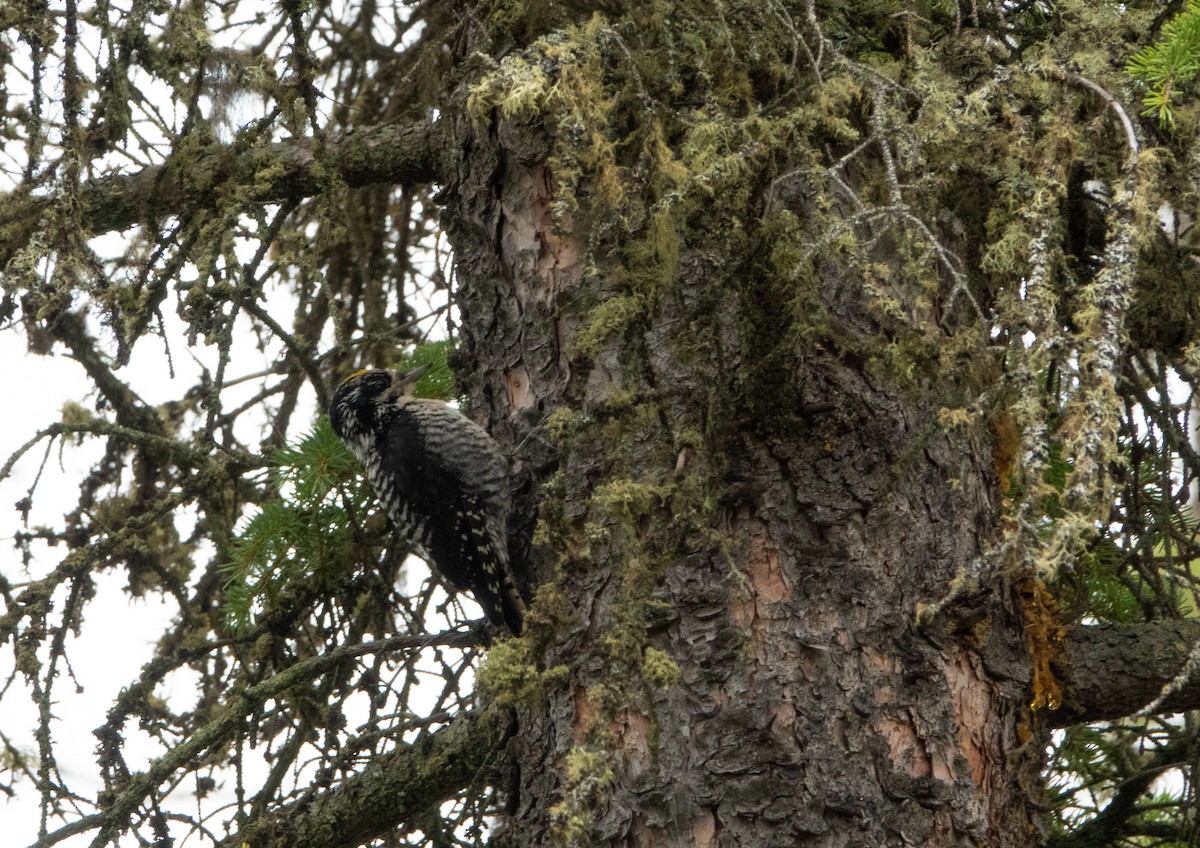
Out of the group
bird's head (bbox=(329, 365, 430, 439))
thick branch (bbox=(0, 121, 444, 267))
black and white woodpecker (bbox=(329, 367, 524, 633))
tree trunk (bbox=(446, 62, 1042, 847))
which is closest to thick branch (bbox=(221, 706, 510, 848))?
tree trunk (bbox=(446, 62, 1042, 847))

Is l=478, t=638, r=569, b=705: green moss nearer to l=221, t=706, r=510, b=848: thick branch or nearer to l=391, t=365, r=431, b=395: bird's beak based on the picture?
l=221, t=706, r=510, b=848: thick branch

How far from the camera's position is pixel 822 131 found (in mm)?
2582

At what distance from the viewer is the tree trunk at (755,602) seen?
2195mm

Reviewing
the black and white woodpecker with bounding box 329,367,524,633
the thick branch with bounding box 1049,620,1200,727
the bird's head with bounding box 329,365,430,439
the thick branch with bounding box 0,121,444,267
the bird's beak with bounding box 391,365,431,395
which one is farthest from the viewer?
the bird's head with bounding box 329,365,430,439

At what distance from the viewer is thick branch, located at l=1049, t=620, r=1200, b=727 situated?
2479 millimetres

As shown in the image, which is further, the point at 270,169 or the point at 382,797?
the point at 270,169

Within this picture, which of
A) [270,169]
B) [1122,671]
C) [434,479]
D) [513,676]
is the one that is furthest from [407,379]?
[1122,671]

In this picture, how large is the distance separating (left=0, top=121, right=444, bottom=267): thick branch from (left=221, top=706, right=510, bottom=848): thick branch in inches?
58.6

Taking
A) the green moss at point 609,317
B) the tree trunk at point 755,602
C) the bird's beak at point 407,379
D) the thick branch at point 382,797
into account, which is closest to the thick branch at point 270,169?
the bird's beak at point 407,379

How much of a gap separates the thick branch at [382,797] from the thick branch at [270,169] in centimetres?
149

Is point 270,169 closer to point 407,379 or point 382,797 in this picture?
point 407,379

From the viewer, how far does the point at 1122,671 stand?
8.23 feet

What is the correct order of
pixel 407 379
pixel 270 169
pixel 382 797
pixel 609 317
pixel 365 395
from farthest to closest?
pixel 365 395
pixel 407 379
pixel 270 169
pixel 382 797
pixel 609 317

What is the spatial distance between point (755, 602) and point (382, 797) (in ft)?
3.73
